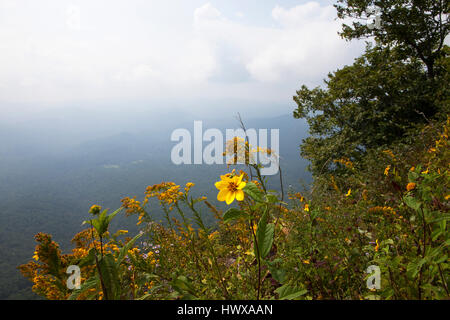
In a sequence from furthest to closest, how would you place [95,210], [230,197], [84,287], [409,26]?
[409,26]
[230,197]
[95,210]
[84,287]

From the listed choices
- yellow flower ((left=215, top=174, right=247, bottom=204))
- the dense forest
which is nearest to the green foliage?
the dense forest

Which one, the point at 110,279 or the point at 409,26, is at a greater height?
the point at 409,26

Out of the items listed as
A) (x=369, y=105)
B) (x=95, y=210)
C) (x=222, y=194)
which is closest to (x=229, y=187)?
(x=222, y=194)

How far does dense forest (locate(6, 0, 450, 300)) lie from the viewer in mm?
916

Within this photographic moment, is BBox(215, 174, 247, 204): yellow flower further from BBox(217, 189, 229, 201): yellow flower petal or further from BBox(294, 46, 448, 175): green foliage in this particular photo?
BBox(294, 46, 448, 175): green foliage

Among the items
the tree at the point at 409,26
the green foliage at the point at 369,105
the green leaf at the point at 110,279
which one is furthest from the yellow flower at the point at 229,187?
the tree at the point at 409,26

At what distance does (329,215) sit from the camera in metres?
1.96

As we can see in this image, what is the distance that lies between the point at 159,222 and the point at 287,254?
1287 millimetres

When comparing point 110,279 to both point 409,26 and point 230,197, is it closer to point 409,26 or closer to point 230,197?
point 230,197

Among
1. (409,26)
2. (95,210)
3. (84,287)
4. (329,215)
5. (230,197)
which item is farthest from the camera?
(409,26)

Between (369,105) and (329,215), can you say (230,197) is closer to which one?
(329,215)

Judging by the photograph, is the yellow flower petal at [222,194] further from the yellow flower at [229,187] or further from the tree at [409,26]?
the tree at [409,26]

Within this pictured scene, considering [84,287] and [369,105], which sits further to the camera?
[369,105]

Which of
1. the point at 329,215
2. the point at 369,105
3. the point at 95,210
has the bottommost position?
the point at 329,215
